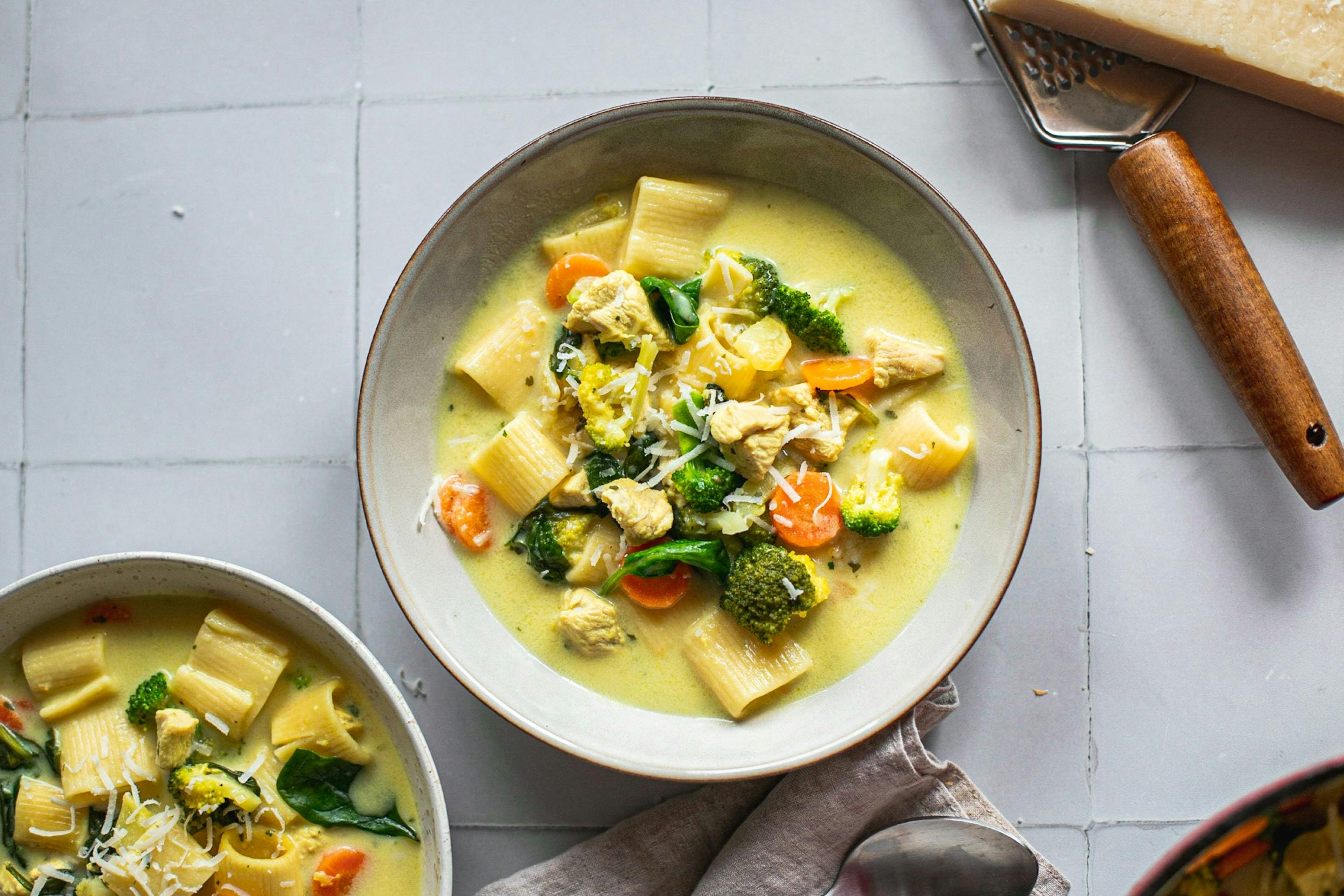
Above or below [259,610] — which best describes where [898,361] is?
above

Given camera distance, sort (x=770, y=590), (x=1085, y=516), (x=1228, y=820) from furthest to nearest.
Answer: (x=1085, y=516), (x=770, y=590), (x=1228, y=820)

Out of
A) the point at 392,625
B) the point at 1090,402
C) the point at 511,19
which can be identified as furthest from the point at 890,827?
the point at 511,19

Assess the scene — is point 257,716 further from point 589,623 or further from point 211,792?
point 589,623

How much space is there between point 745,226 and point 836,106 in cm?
54

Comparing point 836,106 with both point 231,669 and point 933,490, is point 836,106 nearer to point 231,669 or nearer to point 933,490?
point 933,490

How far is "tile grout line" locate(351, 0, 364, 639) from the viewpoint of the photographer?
3254 millimetres

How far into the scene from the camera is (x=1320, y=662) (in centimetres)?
326

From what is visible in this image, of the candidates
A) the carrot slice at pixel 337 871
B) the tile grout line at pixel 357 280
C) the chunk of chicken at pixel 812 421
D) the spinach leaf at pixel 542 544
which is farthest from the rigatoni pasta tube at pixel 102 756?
the chunk of chicken at pixel 812 421

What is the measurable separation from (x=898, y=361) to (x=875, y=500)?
0.45 m

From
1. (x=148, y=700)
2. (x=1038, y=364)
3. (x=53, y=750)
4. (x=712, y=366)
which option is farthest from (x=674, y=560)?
(x=53, y=750)

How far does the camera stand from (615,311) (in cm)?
290

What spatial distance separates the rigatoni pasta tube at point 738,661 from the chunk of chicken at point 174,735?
60.7 inches

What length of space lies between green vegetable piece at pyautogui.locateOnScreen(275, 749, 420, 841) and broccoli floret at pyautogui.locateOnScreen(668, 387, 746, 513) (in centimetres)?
134

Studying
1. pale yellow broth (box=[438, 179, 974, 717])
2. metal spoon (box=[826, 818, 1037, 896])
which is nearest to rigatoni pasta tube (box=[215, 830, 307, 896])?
pale yellow broth (box=[438, 179, 974, 717])
